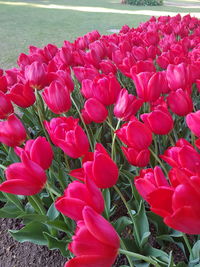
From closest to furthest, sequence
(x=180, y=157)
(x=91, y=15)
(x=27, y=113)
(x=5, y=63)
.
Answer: (x=180, y=157) < (x=27, y=113) < (x=5, y=63) < (x=91, y=15)

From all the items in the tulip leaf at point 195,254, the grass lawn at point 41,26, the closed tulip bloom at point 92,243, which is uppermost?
the closed tulip bloom at point 92,243

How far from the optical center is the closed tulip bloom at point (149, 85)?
1.07 metres

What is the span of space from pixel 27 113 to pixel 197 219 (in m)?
1.20

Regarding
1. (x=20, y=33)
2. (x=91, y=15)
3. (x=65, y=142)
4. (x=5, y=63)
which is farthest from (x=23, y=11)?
(x=65, y=142)

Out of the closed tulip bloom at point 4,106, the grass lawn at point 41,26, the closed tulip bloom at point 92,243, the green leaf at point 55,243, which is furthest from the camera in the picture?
the grass lawn at point 41,26

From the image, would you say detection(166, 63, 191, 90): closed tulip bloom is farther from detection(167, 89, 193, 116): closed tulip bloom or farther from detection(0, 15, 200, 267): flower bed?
detection(167, 89, 193, 116): closed tulip bloom

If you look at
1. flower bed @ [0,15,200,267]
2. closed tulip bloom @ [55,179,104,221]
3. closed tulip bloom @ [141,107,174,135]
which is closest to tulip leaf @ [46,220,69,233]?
flower bed @ [0,15,200,267]

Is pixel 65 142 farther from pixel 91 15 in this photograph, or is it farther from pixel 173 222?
pixel 91 15

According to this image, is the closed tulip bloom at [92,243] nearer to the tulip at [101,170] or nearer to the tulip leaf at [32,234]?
the tulip at [101,170]

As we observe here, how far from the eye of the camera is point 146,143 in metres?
0.84

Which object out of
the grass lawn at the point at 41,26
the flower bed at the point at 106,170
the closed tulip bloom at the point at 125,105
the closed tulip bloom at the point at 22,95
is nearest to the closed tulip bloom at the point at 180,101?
the flower bed at the point at 106,170

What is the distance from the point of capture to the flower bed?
539 millimetres

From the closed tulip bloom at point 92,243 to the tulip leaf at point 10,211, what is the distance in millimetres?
569

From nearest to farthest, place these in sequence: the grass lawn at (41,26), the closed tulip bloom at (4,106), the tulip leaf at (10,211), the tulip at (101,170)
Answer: the tulip at (101,170) → the tulip leaf at (10,211) → the closed tulip bloom at (4,106) → the grass lawn at (41,26)
